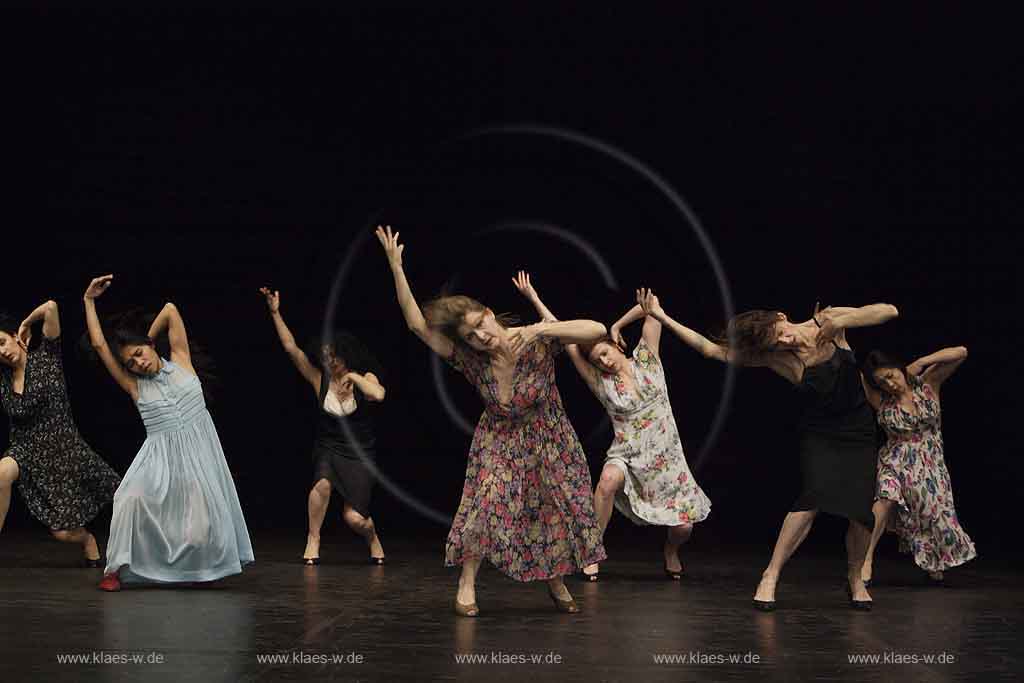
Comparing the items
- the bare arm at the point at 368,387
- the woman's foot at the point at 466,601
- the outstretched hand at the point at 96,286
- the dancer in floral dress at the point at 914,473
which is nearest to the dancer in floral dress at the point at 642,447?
the dancer in floral dress at the point at 914,473

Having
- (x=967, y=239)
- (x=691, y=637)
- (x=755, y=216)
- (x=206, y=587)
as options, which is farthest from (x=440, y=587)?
(x=967, y=239)

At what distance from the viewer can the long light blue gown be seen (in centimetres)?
578

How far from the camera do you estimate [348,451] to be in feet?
23.6

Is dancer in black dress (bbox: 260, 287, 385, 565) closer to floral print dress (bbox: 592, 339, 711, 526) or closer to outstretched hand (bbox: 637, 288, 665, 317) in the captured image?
floral print dress (bbox: 592, 339, 711, 526)

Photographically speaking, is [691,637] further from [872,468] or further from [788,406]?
[788,406]

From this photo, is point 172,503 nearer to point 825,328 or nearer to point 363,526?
point 363,526

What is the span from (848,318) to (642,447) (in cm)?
174

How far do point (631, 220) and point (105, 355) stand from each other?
411 centimetres

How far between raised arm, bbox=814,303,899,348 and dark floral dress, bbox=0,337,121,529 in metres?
3.71

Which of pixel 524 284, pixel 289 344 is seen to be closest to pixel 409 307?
pixel 524 284

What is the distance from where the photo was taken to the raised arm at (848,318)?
511 centimetres

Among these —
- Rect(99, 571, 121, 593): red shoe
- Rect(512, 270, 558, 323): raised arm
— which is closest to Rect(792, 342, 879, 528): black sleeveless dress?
Rect(512, 270, 558, 323): raised arm

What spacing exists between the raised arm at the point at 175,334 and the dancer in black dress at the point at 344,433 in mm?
954

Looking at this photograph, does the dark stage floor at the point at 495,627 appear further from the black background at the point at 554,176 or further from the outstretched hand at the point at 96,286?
the black background at the point at 554,176
